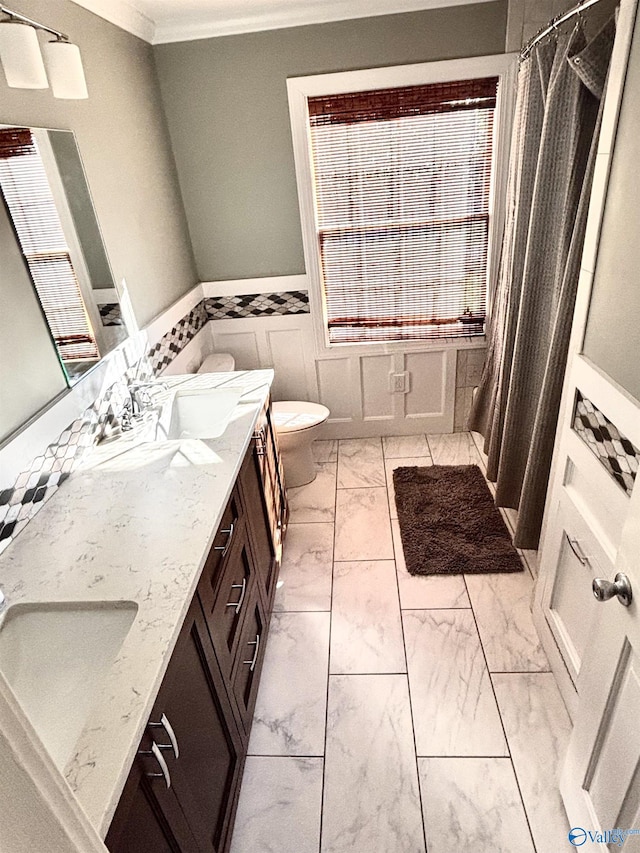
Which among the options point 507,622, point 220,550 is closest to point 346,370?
point 507,622

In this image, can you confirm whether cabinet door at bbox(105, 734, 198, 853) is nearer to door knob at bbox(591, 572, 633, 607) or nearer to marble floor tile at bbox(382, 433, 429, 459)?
door knob at bbox(591, 572, 633, 607)

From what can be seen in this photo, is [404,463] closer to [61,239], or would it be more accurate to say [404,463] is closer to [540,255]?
[540,255]

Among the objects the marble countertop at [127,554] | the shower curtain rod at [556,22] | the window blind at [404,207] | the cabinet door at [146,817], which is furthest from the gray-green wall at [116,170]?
the shower curtain rod at [556,22]

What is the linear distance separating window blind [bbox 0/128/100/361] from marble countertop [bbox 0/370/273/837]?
44cm

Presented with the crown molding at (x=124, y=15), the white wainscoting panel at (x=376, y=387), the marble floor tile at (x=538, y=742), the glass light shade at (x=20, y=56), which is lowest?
the marble floor tile at (x=538, y=742)

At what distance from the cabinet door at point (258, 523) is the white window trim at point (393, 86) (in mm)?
1488

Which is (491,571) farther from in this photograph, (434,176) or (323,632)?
(434,176)

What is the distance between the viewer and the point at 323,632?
209 cm

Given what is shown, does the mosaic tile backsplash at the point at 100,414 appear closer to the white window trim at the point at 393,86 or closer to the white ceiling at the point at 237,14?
the white window trim at the point at 393,86

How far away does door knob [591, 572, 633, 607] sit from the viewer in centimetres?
104

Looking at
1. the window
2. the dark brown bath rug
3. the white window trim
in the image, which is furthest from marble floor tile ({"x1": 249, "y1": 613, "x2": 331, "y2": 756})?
the white window trim

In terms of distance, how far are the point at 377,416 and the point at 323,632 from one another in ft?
5.45

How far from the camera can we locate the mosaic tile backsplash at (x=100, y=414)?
144 centimetres

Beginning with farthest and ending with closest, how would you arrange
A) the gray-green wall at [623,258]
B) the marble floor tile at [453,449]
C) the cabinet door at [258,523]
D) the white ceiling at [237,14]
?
the marble floor tile at [453,449] < the white ceiling at [237,14] < the cabinet door at [258,523] < the gray-green wall at [623,258]
